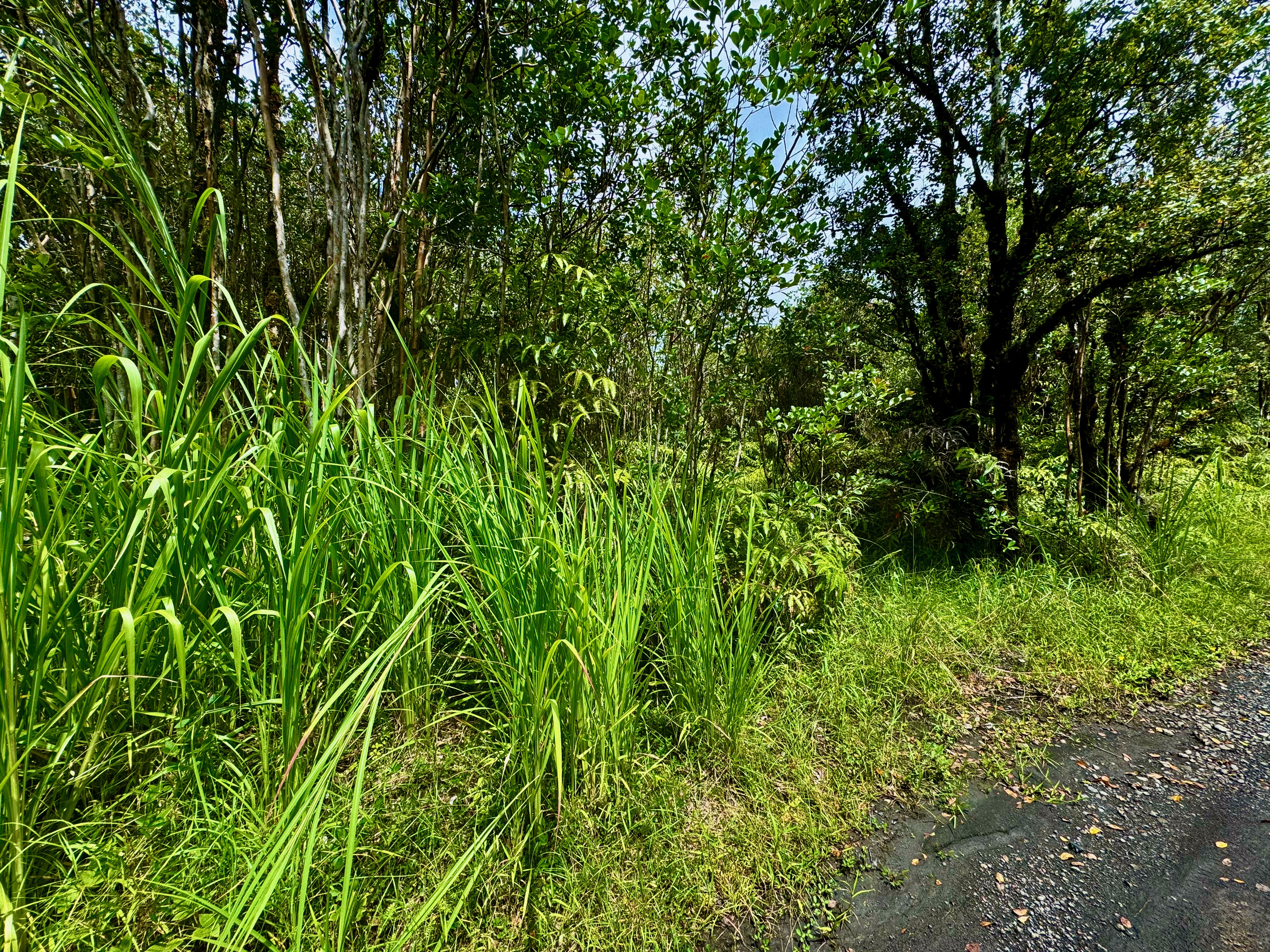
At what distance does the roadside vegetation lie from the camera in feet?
3.12

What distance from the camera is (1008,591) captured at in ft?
9.00

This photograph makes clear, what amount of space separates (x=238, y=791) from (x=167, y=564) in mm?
554

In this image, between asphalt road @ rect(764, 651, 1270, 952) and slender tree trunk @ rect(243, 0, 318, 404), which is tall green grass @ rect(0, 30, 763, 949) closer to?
slender tree trunk @ rect(243, 0, 318, 404)

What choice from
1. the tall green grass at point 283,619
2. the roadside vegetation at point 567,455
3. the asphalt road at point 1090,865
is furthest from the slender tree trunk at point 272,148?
the asphalt road at point 1090,865

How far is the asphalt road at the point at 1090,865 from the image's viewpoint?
46.4 inches

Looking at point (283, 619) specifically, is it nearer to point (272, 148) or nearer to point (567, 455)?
point (567, 455)

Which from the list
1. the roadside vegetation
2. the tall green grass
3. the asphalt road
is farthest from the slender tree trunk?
the asphalt road

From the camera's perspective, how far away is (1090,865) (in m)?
1.37

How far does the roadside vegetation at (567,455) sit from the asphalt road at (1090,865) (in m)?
0.12

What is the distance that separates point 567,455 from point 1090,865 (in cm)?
187

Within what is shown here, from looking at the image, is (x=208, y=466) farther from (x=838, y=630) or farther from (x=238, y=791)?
(x=838, y=630)

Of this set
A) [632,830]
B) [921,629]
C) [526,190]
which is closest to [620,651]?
[632,830]

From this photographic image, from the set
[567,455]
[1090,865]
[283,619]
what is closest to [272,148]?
[567,455]

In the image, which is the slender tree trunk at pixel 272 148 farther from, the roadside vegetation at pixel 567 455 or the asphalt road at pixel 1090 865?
the asphalt road at pixel 1090 865
